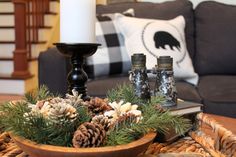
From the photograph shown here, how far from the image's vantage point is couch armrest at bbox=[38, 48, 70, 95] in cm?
194

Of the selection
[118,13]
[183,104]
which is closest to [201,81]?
[118,13]

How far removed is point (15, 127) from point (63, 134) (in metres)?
0.09

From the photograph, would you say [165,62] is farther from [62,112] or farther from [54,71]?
[54,71]

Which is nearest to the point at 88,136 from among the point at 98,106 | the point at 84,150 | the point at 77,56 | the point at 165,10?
the point at 84,150

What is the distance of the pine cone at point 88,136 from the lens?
649 mm

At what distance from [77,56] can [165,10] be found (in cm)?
163

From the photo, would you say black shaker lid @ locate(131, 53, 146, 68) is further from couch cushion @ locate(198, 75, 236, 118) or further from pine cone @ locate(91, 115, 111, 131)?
couch cushion @ locate(198, 75, 236, 118)

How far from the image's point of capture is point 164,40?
2.15 metres

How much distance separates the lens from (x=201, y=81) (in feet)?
7.08

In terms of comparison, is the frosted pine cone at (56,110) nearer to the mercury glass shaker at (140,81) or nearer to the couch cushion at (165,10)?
the mercury glass shaker at (140,81)

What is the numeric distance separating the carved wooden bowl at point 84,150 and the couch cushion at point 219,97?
3.80ft

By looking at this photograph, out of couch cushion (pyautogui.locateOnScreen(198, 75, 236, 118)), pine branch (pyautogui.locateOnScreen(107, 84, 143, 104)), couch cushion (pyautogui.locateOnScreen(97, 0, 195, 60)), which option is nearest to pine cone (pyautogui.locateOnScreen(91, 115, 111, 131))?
pine branch (pyautogui.locateOnScreen(107, 84, 143, 104))

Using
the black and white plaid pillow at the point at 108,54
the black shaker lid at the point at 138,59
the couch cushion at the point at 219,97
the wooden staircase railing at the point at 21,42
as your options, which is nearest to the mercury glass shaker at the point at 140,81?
the black shaker lid at the point at 138,59

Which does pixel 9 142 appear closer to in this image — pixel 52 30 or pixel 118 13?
pixel 118 13
